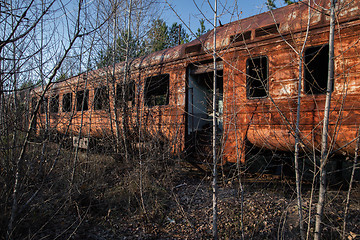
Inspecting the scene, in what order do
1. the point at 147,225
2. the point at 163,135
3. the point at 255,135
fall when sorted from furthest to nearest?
the point at 163,135 → the point at 255,135 → the point at 147,225

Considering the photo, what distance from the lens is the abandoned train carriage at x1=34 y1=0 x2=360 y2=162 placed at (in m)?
3.39

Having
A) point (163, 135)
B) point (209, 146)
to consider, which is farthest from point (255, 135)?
point (163, 135)

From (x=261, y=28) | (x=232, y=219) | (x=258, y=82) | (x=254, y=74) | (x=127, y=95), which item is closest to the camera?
(x=261, y=28)

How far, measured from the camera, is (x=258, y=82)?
15.8 feet

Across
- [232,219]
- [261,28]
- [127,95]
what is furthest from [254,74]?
[127,95]

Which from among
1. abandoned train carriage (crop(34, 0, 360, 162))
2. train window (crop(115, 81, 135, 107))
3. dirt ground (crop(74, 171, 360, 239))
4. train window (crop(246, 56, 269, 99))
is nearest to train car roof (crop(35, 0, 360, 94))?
abandoned train carriage (crop(34, 0, 360, 162))

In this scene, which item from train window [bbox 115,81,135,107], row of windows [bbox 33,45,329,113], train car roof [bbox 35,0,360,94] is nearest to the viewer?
train car roof [bbox 35,0,360,94]

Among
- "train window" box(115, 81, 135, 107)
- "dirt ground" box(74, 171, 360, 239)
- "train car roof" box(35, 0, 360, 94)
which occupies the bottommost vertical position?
"dirt ground" box(74, 171, 360, 239)

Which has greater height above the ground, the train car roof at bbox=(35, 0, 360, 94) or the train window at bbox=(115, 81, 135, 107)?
the train car roof at bbox=(35, 0, 360, 94)

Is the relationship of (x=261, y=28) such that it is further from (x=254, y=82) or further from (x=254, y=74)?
(x=254, y=82)

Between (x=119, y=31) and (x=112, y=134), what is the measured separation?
3027 mm

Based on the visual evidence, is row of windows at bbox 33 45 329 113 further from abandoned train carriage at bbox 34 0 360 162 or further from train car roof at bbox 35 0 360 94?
train car roof at bbox 35 0 360 94

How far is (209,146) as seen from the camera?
494cm

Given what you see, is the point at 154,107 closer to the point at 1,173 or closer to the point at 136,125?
the point at 136,125
